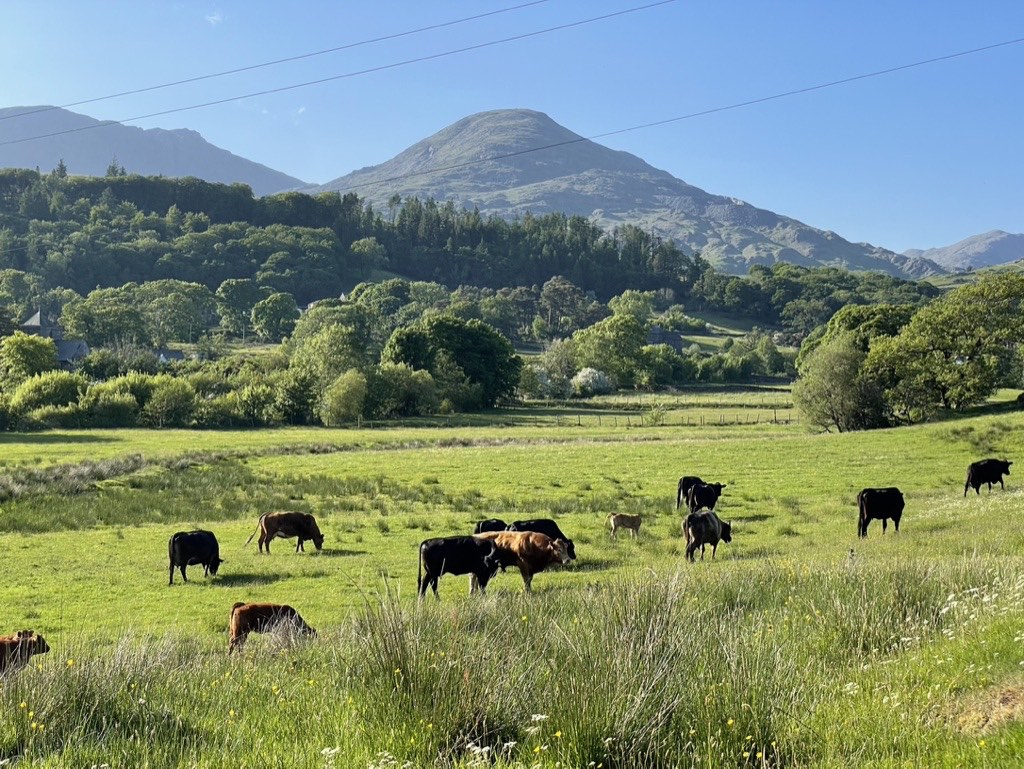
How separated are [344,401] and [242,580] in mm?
57129

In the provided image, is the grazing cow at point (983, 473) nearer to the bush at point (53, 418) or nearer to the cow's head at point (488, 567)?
the cow's head at point (488, 567)

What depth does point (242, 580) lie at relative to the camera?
1822 cm

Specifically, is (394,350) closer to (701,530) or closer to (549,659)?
(701,530)

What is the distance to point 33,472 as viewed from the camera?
36.0 m

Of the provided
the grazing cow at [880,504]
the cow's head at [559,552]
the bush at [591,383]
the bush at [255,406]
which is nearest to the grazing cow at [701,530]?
the cow's head at [559,552]

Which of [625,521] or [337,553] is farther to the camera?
[625,521]

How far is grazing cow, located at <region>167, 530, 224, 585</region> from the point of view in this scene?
59.4 feet

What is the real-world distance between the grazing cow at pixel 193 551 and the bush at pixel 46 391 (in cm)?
6221

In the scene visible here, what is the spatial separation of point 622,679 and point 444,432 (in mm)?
56653

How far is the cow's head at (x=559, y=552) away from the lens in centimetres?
1625

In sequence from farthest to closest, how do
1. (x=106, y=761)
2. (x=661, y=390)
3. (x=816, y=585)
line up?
(x=661, y=390), (x=816, y=585), (x=106, y=761)

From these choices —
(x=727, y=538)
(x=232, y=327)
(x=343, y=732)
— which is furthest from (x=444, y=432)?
(x=232, y=327)

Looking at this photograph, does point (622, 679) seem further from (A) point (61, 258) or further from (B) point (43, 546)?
(A) point (61, 258)

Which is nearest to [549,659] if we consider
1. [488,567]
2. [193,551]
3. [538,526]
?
[488,567]
